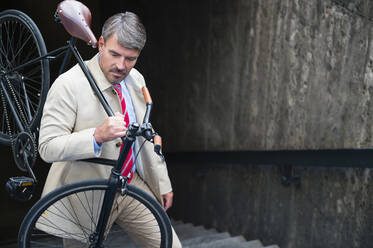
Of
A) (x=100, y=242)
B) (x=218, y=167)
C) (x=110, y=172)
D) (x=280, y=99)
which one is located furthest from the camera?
(x=218, y=167)

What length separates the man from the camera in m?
1.89

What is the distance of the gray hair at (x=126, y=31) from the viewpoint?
1.96 meters

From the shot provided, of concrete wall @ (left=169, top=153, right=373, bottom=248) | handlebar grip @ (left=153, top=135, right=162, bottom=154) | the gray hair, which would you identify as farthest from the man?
concrete wall @ (left=169, top=153, right=373, bottom=248)

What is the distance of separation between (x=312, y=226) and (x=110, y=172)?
2044 millimetres

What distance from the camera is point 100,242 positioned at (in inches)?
77.5

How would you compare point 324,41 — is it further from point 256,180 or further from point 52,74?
point 52,74

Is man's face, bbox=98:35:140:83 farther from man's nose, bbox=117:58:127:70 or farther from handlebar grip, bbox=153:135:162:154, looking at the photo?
handlebar grip, bbox=153:135:162:154

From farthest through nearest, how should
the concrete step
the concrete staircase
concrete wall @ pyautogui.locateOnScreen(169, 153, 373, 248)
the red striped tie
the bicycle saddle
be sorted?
the concrete step < the concrete staircase < concrete wall @ pyautogui.locateOnScreen(169, 153, 373, 248) < the bicycle saddle < the red striped tie

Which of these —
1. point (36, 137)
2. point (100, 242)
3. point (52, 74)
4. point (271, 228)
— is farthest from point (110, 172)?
point (52, 74)

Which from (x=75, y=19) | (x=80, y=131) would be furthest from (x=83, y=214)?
(x=75, y=19)

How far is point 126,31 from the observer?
77.0 inches

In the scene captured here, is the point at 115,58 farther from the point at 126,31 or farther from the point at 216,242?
the point at 216,242

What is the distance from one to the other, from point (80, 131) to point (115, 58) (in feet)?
1.21

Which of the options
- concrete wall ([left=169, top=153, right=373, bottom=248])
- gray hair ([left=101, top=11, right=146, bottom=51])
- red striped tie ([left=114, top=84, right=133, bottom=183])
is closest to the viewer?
gray hair ([left=101, top=11, right=146, bottom=51])
